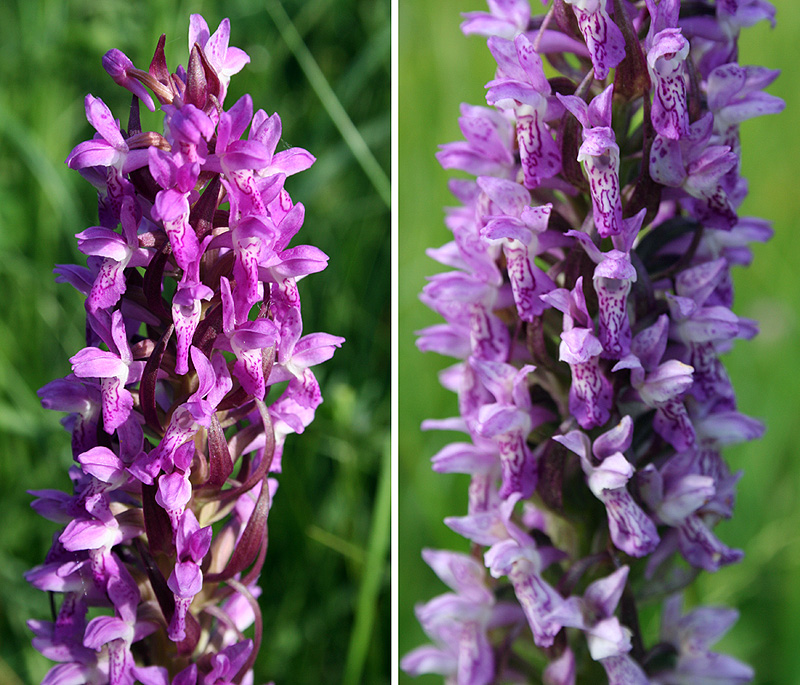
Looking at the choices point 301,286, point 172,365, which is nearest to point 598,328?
point 172,365

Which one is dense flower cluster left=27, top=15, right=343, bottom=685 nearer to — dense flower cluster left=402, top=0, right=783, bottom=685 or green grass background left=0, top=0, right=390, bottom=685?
dense flower cluster left=402, top=0, right=783, bottom=685

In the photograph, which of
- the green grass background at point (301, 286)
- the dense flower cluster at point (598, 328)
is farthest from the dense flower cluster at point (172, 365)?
the green grass background at point (301, 286)

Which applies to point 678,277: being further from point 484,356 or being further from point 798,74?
point 798,74

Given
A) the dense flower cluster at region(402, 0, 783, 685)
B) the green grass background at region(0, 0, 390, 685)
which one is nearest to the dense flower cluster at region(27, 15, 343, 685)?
the dense flower cluster at region(402, 0, 783, 685)

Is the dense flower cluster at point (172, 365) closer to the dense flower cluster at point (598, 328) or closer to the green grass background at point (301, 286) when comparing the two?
the dense flower cluster at point (598, 328)

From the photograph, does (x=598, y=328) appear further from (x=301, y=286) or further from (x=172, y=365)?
(x=301, y=286)

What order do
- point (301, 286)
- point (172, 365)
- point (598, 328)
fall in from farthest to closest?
point (301, 286), point (598, 328), point (172, 365)
